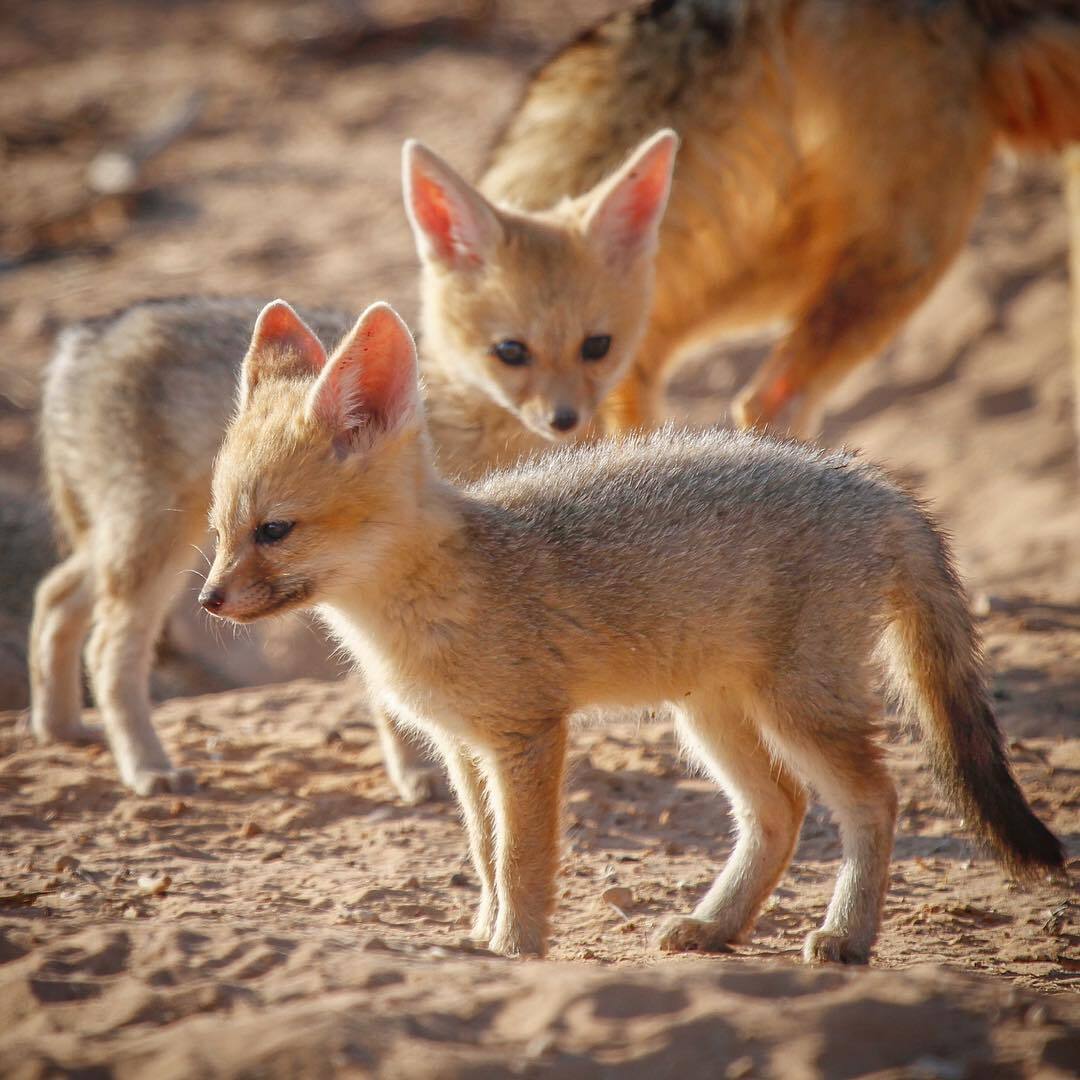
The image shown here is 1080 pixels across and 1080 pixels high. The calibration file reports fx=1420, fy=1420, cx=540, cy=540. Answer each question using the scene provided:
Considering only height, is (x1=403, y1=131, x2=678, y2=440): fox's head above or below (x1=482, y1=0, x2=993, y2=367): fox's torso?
below

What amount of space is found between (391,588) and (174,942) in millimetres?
1076

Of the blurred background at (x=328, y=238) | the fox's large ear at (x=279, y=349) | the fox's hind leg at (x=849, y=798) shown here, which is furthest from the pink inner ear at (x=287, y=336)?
the blurred background at (x=328, y=238)

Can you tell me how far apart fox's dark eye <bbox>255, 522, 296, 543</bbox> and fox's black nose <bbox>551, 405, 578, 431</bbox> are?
5.81ft

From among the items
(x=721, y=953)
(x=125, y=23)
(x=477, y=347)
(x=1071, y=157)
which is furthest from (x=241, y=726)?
(x=125, y=23)

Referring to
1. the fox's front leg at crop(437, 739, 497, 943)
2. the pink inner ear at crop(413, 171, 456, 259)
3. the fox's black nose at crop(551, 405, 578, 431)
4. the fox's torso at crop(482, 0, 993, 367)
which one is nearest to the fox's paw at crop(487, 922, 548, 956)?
the fox's front leg at crop(437, 739, 497, 943)

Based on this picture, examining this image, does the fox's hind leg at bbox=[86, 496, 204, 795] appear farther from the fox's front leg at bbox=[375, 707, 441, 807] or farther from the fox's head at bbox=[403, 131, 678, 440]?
the fox's head at bbox=[403, 131, 678, 440]

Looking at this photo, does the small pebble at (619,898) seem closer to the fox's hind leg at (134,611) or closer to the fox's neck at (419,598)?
the fox's neck at (419,598)

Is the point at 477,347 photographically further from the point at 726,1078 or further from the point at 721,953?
the point at 726,1078

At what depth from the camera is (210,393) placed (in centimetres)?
537

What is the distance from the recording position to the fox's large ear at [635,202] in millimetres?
5523

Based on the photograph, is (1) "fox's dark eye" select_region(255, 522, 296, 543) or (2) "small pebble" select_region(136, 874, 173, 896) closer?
(1) "fox's dark eye" select_region(255, 522, 296, 543)

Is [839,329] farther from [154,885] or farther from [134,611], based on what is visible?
[154,885]

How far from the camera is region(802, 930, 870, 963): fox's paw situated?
3.73 meters

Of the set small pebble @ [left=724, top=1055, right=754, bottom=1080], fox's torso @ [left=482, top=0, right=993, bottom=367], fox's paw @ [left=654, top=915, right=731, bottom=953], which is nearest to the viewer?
small pebble @ [left=724, top=1055, right=754, bottom=1080]
